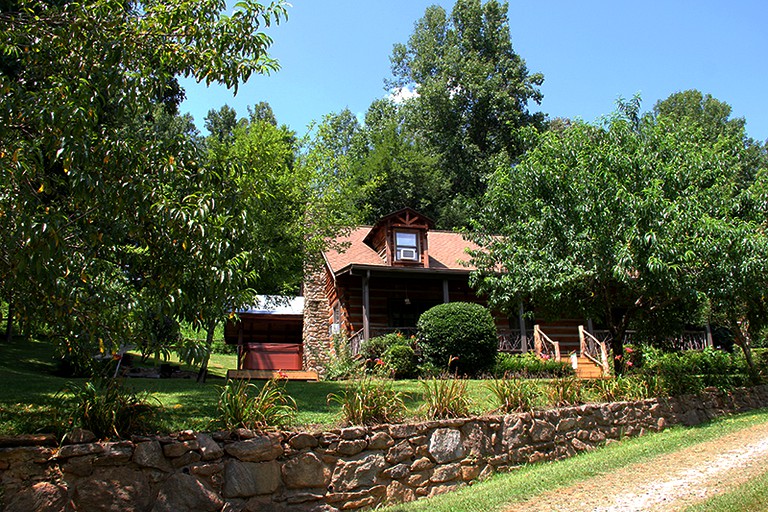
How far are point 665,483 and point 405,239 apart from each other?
13.4 meters

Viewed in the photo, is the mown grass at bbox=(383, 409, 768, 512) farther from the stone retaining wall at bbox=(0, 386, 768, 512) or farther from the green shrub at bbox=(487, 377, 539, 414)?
the green shrub at bbox=(487, 377, 539, 414)

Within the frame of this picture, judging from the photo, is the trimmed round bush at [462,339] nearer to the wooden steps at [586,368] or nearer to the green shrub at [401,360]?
the green shrub at [401,360]

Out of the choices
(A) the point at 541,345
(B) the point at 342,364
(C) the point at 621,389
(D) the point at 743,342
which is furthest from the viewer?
(A) the point at 541,345

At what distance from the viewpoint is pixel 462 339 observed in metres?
15.2

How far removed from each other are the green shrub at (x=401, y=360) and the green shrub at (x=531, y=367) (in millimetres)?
2245

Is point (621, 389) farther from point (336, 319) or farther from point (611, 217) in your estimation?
point (336, 319)

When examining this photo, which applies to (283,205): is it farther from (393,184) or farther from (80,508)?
(393,184)

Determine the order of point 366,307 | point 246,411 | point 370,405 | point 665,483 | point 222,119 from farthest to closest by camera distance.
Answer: point 222,119 < point 366,307 < point 370,405 < point 665,483 < point 246,411

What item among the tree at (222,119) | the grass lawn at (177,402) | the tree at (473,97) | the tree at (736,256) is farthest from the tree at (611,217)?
the tree at (222,119)

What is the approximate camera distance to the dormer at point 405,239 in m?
19.6

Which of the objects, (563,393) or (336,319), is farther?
(336,319)

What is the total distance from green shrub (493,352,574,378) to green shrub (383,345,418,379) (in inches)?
88.4

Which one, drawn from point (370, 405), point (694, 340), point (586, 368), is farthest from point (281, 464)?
point (694, 340)

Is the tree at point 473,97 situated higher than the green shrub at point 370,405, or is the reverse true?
the tree at point 473,97
